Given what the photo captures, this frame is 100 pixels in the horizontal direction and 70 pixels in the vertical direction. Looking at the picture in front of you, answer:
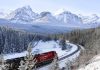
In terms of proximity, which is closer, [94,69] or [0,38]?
[94,69]

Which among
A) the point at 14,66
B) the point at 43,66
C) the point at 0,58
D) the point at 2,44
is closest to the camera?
the point at 0,58

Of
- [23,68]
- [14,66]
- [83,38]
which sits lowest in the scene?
[83,38]

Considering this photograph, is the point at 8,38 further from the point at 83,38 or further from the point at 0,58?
the point at 0,58

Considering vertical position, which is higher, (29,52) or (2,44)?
(29,52)

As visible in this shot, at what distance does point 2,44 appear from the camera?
127062mm

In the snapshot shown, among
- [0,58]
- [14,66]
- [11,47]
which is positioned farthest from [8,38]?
[0,58]

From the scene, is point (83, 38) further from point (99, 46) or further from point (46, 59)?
point (46, 59)

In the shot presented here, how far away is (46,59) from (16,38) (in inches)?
2983

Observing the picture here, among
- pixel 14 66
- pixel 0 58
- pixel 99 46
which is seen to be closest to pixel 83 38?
pixel 99 46

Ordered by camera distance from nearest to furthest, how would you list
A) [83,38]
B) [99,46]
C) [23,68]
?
1. [23,68]
2. [99,46]
3. [83,38]

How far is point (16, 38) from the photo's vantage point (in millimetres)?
141875

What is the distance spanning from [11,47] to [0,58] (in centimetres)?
10903

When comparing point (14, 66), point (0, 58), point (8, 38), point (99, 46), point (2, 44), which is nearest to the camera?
point (0, 58)

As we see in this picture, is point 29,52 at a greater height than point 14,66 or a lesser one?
greater
